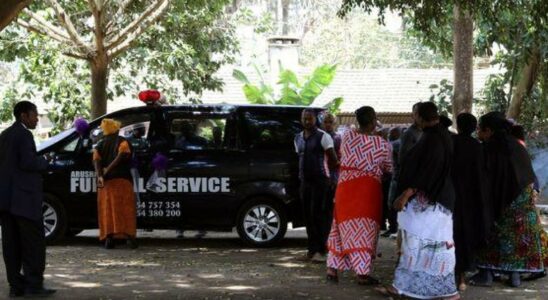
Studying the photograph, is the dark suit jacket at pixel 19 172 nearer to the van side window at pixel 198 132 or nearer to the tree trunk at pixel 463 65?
→ the van side window at pixel 198 132

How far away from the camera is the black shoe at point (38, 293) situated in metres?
7.57

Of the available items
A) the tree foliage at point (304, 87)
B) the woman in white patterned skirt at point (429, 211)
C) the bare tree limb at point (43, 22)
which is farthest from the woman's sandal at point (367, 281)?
the tree foliage at point (304, 87)

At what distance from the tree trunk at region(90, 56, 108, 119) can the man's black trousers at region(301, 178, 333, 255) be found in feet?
19.1

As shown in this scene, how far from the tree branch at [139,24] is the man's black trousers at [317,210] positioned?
5901 mm

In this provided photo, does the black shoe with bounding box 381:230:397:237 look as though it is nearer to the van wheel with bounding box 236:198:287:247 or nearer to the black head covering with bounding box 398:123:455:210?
the van wheel with bounding box 236:198:287:247

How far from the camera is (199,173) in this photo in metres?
11.2

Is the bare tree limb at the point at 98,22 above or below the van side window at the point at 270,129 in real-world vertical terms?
above

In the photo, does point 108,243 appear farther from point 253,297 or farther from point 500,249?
point 500,249

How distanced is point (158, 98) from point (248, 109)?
1261 millimetres

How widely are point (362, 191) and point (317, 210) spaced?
6.22ft

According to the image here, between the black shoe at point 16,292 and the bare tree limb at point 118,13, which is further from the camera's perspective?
the bare tree limb at point 118,13

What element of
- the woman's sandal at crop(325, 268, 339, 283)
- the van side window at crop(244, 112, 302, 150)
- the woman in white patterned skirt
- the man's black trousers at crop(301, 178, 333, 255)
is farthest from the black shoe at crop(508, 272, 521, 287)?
the van side window at crop(244, 112, 302, 150)

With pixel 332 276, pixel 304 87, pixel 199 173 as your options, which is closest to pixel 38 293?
pixel 332 276

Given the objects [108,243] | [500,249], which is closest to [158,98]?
[108,243]
